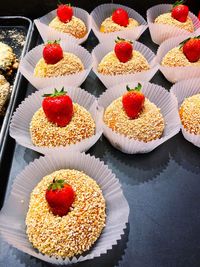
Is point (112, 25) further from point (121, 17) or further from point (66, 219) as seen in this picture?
point (66, 219)

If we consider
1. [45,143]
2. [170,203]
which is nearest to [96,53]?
[45,143]

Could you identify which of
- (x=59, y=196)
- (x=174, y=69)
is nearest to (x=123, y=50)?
(x=174, y=69)

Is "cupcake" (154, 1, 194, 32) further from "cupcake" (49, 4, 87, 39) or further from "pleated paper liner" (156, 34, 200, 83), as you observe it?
"cupcake" (49, 4, 87, 39)

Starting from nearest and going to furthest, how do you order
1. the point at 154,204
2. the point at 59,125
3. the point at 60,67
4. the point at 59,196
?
the point at 59,196
the point at 154,204
the point at 59,125
the point at 60,67

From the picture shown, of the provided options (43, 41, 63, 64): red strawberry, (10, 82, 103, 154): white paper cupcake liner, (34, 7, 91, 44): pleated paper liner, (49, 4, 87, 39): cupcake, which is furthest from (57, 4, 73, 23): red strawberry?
(10, 82, 103, 154): white paper cupcake liner

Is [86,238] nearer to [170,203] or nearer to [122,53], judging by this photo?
[170,203]

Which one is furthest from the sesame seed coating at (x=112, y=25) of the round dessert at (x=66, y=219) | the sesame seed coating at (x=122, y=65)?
the round dessert at (x=66, y=219)
